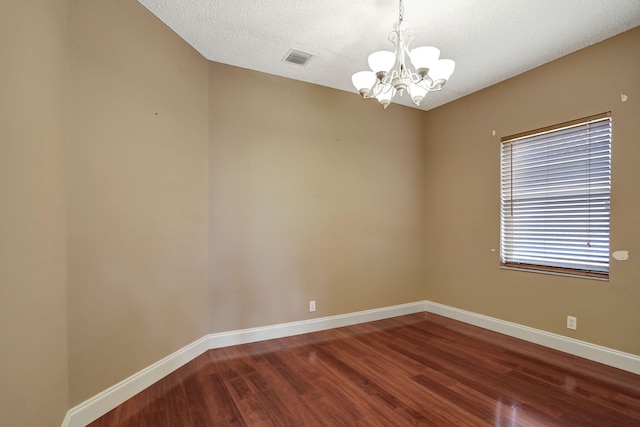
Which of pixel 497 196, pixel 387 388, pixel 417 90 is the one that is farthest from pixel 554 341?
pixel 417 90

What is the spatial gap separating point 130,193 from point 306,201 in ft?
5.99

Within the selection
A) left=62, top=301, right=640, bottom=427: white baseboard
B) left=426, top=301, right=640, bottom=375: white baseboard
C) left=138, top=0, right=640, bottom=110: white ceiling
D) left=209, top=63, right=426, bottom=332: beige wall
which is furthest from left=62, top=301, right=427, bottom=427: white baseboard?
left=138, top=0, right=640, bottom=110: white ceiling

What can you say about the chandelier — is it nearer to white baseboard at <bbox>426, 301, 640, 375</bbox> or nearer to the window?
the window

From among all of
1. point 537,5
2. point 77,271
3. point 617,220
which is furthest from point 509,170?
point 77,271

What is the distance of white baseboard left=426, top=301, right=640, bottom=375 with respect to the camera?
2516 mm

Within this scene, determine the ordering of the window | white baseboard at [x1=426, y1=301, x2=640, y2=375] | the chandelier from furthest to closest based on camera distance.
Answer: the window → white baseboard at [x1=426, y1=301, x2=640, y2=375] → the chandelier

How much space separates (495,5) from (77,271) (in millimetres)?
3526

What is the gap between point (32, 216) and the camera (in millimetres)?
1415

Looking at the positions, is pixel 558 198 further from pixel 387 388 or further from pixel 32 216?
pixel 32 216

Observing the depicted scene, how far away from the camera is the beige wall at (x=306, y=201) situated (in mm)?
3107

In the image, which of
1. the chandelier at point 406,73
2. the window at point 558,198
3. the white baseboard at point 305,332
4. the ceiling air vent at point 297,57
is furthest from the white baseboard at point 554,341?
the ceiling air vent at point 297,57

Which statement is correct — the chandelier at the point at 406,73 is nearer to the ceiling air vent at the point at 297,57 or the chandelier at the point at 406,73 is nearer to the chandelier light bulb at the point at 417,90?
the chandelier light bulb at the point at 417,90

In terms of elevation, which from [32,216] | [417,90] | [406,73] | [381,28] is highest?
[381,28]

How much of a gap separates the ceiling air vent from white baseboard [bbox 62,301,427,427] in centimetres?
289
